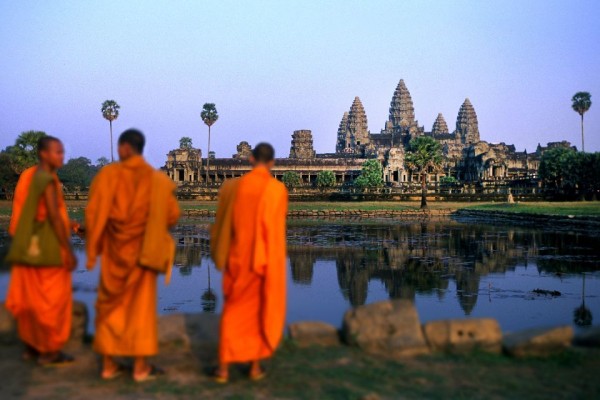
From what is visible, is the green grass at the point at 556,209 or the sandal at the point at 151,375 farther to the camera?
the green grass at the point at 556,209

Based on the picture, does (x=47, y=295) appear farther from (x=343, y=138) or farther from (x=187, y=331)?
(x=343, y=138)

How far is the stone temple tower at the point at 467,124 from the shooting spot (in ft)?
367

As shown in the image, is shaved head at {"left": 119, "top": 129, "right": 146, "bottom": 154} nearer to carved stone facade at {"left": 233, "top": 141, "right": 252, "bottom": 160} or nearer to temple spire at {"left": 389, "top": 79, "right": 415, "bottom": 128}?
carved stone facade at {"left": 233, "top": 141, "right": 252, "bottom": 160}

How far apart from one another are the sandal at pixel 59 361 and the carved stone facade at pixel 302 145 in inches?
3528

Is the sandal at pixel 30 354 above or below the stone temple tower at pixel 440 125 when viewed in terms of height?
below

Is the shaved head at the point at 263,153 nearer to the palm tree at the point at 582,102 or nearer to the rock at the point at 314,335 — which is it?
the rock at the point at 314,335

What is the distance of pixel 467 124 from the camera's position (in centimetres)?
11344

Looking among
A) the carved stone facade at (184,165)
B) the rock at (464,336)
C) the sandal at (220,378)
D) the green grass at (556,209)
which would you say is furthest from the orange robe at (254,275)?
the carved stone facade at (184,165)

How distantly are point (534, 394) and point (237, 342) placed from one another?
2.01 m

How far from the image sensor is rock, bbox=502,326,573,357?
4.99 m

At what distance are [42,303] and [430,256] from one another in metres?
12.6

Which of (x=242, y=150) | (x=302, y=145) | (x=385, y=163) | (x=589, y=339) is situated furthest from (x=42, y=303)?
(x=242, y=150)

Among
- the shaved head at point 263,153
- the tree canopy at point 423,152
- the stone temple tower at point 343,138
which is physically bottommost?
the shaved head at point 263,153

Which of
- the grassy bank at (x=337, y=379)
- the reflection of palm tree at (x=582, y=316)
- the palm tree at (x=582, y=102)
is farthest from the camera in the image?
the palm tree at (x=582, y=102)
